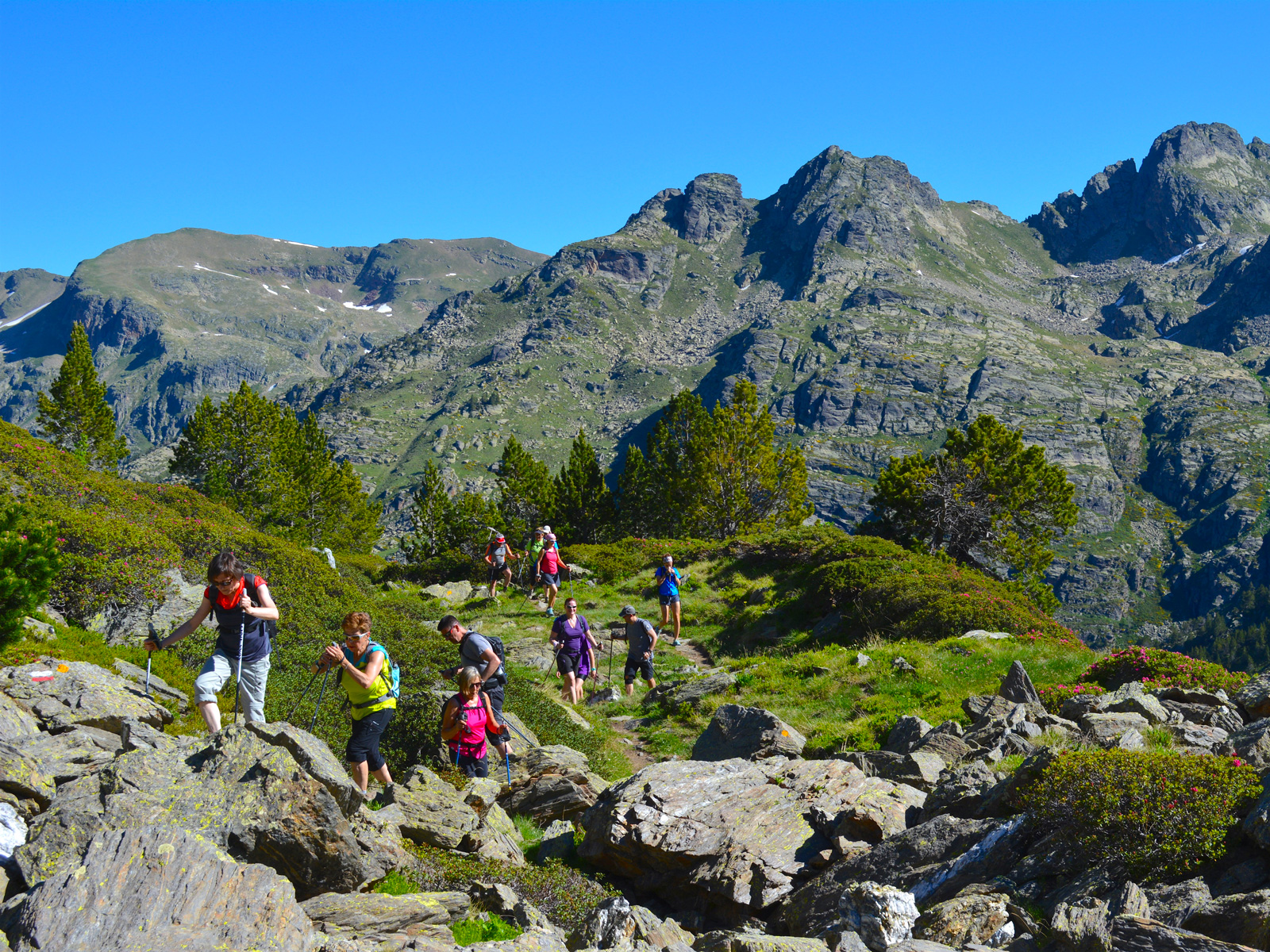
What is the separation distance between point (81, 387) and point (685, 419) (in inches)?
1841

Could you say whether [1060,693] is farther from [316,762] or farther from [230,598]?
[230,598]

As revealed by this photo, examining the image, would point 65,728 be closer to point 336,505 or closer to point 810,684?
point 810,684

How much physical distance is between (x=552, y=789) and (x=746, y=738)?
327 centimetres

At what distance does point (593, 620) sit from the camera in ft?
88.1

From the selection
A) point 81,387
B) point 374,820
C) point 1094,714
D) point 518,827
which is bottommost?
point 518,827

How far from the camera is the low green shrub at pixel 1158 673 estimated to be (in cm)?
1410

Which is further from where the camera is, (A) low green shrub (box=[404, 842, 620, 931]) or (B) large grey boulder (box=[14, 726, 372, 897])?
(A) low green shrub (box=[404, 842, 620, 931])

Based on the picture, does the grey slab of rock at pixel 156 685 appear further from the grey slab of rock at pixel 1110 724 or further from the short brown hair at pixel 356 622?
the grey slab of rock at pixel 1110 724

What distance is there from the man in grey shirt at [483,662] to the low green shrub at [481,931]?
4396mm

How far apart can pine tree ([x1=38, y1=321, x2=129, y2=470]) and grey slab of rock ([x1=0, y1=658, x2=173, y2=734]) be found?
5860 centimetres

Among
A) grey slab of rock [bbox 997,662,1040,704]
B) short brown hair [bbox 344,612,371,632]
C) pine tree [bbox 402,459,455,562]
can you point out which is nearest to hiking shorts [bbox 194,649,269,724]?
short brown hair [bbox 344,612,371,632]

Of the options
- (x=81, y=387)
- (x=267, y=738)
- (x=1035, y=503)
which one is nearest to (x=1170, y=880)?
(x=267, y=738)

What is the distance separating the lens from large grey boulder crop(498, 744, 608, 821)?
37.2 feet

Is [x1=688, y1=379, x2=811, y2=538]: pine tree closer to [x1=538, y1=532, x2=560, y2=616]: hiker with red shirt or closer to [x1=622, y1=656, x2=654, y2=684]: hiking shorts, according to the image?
[x1=538, y1=532, x2=560, y2=616]: hiker with red shirt
